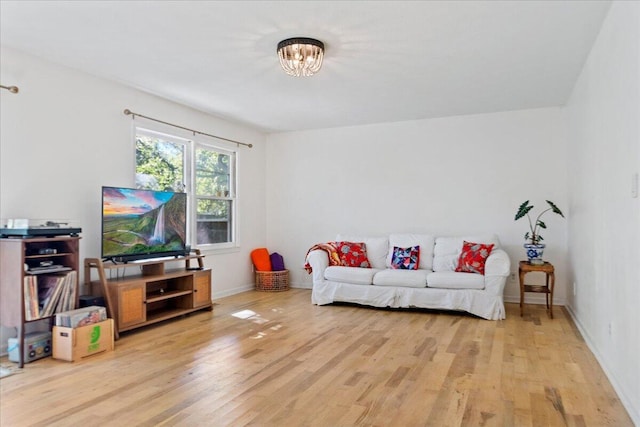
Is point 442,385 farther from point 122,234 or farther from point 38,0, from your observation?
point 38,0

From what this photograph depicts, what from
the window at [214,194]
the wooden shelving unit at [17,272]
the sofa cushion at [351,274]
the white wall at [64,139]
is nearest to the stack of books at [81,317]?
the wooden shelving unit at [17,272]

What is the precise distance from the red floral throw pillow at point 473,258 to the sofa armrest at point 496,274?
0.60ft

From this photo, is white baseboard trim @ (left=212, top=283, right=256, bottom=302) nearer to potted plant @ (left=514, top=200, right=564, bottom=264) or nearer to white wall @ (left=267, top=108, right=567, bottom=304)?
white wall @ (left=267, top=108, right=567, bottom=304)

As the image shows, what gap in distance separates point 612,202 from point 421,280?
2411 millimetres

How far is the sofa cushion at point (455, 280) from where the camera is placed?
15.4 feet

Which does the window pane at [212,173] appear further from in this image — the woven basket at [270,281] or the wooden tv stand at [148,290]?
the woven basket at [270,281]

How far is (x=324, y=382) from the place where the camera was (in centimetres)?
281

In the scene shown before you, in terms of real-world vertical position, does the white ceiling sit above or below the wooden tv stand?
above

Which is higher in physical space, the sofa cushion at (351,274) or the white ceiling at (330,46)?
the white ceiling at (330,46)

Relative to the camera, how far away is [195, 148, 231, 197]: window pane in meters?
5.62

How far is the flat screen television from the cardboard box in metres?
0.78

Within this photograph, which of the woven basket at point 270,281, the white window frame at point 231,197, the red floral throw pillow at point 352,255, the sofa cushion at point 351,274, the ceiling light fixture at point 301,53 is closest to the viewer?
the ceiling light fixture at point 301,53

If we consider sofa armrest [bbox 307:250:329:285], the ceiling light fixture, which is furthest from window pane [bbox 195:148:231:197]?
the ceiling light fixture

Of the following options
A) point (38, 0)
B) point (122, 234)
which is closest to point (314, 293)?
point (122, 234)
